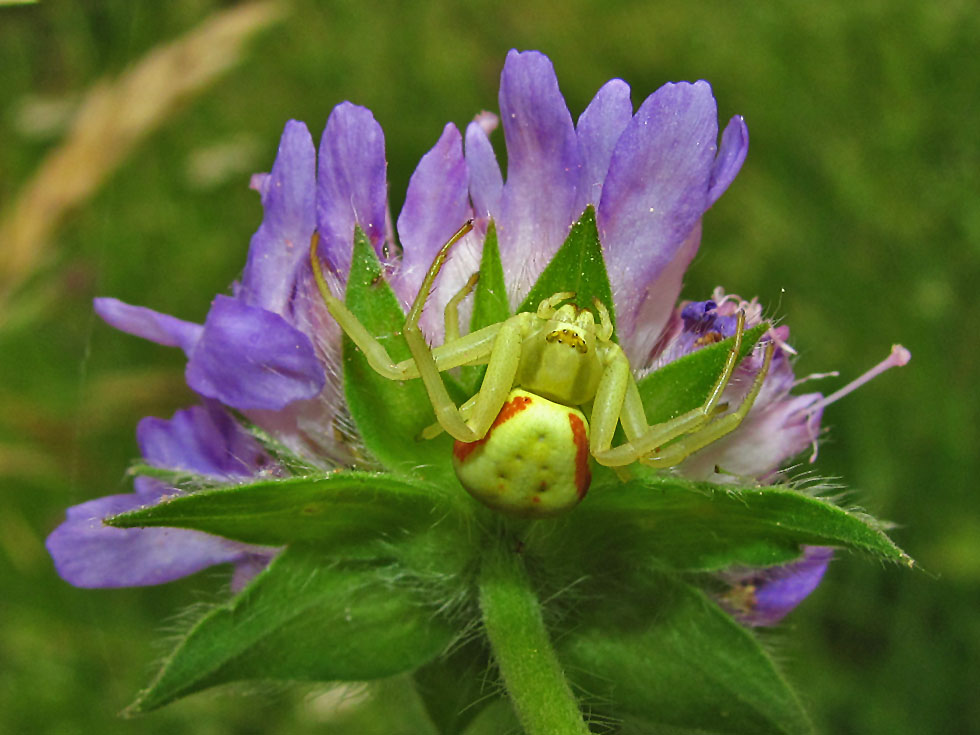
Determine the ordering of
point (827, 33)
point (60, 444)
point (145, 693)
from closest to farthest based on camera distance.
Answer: point (145, 693) → point (60, 444) → point (827, 33)

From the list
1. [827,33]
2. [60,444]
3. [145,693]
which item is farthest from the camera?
[827,33]

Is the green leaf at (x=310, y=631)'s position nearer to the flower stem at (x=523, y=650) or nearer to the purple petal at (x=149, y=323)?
the flower stem at (x=523, y=650)

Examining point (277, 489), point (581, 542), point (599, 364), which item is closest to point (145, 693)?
point (277, 489)

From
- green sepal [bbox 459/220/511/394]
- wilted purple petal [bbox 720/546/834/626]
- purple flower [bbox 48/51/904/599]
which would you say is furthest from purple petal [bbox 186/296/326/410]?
wilted purple petal [bbox 720/546/834/626]

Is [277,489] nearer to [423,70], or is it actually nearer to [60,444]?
[60,444]

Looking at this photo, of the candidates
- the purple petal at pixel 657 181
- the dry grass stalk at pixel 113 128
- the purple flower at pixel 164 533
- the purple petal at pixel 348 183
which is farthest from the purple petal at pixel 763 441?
the dry grass stalk at pixel 113 128

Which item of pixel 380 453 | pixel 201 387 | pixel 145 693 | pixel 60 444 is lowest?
pixel 60 444
